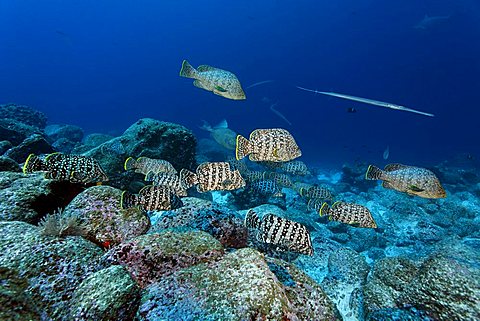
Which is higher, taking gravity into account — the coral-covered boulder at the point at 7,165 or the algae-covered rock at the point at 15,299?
the coral-covered boulder at the point at 7,165

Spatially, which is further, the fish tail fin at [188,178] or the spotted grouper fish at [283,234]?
the fish tail fin at [188,178]

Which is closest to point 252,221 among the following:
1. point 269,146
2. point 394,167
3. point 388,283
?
point 269,146

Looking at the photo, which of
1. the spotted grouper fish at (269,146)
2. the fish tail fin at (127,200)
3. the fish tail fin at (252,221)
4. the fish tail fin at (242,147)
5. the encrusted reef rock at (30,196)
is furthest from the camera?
the fish tail fin at (242,147)

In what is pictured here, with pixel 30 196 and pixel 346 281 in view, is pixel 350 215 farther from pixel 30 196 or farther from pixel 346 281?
pixel 30 196

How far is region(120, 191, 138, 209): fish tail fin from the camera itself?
13.5 feet

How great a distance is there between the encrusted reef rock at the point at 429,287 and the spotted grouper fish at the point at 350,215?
0.84 m

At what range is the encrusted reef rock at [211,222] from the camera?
440cm

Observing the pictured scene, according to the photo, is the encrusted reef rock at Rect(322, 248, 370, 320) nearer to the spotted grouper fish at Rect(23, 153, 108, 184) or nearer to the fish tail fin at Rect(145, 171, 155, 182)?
the fish tail fin at Rect(145, 171, 155, 182)

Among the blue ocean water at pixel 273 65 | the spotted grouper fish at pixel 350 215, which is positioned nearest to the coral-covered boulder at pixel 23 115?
the spotted grouper fish at pixel 350 215

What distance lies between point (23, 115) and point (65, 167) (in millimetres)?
19613

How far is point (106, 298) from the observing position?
228cm

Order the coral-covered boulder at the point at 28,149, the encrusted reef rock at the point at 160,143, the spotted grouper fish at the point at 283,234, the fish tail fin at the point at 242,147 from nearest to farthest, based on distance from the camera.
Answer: the spotted grouper fish at the point at 283,234, the fish tail fin at the point at 242,147, the coral-covered boulder at the point at 28,149, the encrusted reef rock at the point at 160,143

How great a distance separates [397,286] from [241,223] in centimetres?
291

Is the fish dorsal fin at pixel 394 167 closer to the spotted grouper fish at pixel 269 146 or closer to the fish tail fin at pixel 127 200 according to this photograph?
the spotted grouper fish at pixel 269 146
